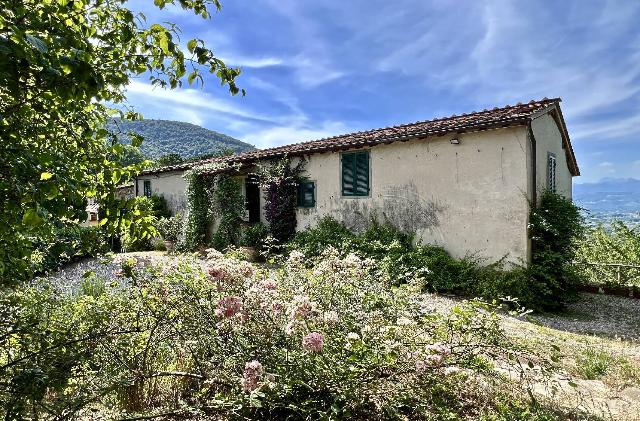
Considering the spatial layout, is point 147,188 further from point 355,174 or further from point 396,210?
point 396,210

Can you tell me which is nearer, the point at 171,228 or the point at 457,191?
the point at 457,191

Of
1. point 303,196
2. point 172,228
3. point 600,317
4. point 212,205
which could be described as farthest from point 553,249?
point 172,228

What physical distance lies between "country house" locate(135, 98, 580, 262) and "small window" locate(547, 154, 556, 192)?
29mm

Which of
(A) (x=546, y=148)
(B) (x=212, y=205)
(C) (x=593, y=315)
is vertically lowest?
(C) (x=593, y=315)

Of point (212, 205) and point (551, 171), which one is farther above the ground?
point (551, 171)

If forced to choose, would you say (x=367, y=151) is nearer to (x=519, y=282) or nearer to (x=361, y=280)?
(x=519, y=282)

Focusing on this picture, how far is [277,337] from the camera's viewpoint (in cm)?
291

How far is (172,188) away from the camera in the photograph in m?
19.4

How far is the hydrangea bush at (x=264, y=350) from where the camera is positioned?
8.06ft

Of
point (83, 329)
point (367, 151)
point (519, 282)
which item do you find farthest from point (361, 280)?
point (367, 151)

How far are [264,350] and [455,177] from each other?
8.18 meters

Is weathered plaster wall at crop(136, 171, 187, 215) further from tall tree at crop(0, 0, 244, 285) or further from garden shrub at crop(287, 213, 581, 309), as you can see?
tall tree at crop(0, 0, 244, 285)

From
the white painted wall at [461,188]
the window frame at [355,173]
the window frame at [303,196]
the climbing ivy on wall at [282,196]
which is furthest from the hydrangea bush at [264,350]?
the climbing ivy on wall at [282,196]

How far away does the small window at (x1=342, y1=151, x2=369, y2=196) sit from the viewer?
38.6 ft
